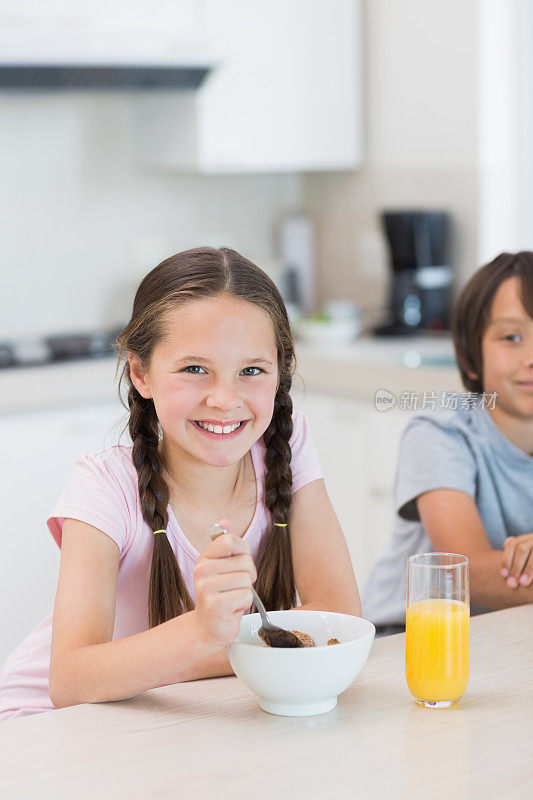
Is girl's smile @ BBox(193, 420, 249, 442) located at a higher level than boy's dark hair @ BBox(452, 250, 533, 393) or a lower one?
lower

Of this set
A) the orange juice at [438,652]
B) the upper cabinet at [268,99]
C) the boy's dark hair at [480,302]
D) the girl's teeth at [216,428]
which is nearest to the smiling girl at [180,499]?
the girl's teeth at [216,428]

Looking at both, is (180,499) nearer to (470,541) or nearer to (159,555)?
(159,555)

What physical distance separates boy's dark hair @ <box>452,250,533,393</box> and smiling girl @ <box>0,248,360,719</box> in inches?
15.6

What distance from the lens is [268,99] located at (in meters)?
3.40

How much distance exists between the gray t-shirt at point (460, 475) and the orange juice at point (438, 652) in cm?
59

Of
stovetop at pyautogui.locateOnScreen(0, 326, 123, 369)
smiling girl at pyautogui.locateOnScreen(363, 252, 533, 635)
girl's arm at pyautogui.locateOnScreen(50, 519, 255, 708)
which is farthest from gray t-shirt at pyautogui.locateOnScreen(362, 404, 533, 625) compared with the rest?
stovetop at pyautogui.locateOnScreen(0, 326, 123, 369)

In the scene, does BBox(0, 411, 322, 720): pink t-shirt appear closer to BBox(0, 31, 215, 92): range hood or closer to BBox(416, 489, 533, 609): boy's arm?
BBox(416, 489, 533, 609): boy's arm

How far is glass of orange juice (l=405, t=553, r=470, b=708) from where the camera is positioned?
1023 millimetres

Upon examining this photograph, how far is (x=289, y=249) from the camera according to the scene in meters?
3.85

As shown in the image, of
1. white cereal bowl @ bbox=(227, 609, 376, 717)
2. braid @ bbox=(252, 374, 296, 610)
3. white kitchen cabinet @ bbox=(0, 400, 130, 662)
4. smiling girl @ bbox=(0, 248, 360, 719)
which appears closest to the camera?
white cereal bowl @ bbox=(227, 609, 376, 717)

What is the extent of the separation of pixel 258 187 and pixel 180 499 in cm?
262

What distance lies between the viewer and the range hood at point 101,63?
9.80 ft

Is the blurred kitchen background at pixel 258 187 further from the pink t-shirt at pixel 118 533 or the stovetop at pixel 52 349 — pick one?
the pink t-shirt at pixel 118 533

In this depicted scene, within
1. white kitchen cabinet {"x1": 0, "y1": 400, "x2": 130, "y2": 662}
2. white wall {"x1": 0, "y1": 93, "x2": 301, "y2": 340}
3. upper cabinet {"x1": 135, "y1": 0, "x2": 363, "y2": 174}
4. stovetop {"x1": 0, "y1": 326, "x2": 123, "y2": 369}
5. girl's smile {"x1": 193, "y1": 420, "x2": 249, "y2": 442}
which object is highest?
upper cabinet {"x1": 135, "y1": 0, "x2": 363, "y2": 174}
